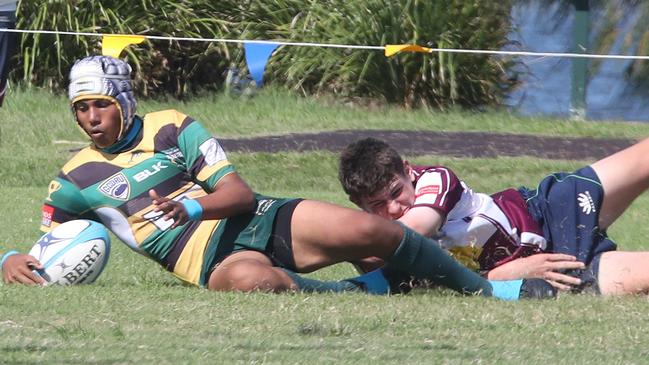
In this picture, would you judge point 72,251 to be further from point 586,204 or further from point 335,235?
point 586,204

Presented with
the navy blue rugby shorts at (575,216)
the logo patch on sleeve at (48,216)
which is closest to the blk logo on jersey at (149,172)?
the logo patch on sleeve at (48,216)

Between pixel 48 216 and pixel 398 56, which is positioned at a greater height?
pixel 48 216

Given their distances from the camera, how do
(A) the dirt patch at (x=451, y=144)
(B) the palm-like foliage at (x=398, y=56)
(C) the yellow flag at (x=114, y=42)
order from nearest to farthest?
(C) the yellow flag at (x=114, y=42) < (A) the dirt patch at (x=451, y=144) < (B) the palm-like foliage at (x=398, y=56)

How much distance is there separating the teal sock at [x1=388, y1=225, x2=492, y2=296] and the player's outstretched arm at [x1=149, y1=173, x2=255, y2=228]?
71 centimetres

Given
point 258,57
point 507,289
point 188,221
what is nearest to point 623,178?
point 507,289

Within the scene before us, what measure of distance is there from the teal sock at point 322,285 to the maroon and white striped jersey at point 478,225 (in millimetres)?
430

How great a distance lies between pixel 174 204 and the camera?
20.5 ft

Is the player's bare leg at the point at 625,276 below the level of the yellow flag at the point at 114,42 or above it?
above

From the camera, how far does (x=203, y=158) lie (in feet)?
22.2

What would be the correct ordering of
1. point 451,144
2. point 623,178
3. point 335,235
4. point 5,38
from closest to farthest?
point 335,235 < point 623,178 < point 5,38 < point 451,144

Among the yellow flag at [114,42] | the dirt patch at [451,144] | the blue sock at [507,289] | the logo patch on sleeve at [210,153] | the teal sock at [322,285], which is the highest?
the logo patch on sleeve at [210,153]

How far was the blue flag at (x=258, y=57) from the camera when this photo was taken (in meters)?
11.5

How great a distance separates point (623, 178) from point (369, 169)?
124cm

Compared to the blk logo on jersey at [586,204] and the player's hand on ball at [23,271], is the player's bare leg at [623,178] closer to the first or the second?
the blk logo on jersey at [586,204]
